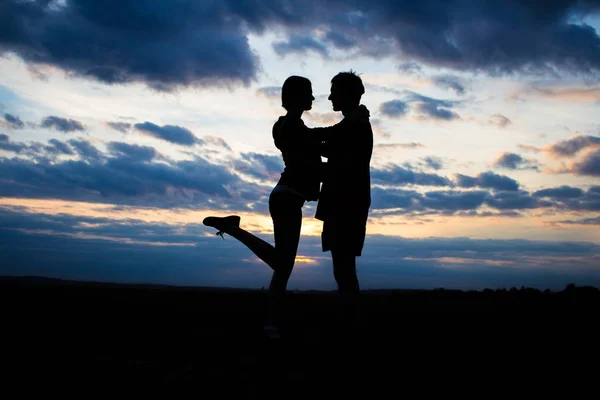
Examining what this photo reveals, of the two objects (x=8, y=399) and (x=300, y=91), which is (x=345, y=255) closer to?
(x=300, y=91)

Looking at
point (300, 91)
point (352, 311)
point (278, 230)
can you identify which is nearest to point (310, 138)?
point (300, 91)

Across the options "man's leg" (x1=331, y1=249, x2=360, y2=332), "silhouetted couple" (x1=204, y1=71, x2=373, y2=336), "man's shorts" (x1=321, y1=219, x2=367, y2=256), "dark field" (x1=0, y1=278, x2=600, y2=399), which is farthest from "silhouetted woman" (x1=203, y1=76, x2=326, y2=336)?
"dark field" (x1=0, y1=278, x2=600, y2=399)

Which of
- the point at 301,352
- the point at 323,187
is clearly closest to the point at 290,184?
the point at 323,187

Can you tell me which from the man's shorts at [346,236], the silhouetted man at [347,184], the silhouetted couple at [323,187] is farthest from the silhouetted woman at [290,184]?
the man's shorts at [346,236]

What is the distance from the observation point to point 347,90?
21.2 ft

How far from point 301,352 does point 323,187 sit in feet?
6.49

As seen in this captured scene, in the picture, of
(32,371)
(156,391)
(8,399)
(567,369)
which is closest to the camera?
(8,399)

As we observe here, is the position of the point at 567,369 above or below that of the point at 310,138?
below

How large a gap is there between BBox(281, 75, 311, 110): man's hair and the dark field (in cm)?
242

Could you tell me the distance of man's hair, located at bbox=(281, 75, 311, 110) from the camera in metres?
6.20

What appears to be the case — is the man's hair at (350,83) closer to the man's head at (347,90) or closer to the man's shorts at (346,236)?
the man's head at (347,90)

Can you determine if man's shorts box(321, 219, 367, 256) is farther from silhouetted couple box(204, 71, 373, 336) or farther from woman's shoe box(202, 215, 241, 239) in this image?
woman's shoe box(202, 215, 241, 239)

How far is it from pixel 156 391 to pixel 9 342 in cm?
276

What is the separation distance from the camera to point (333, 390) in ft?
12.5
